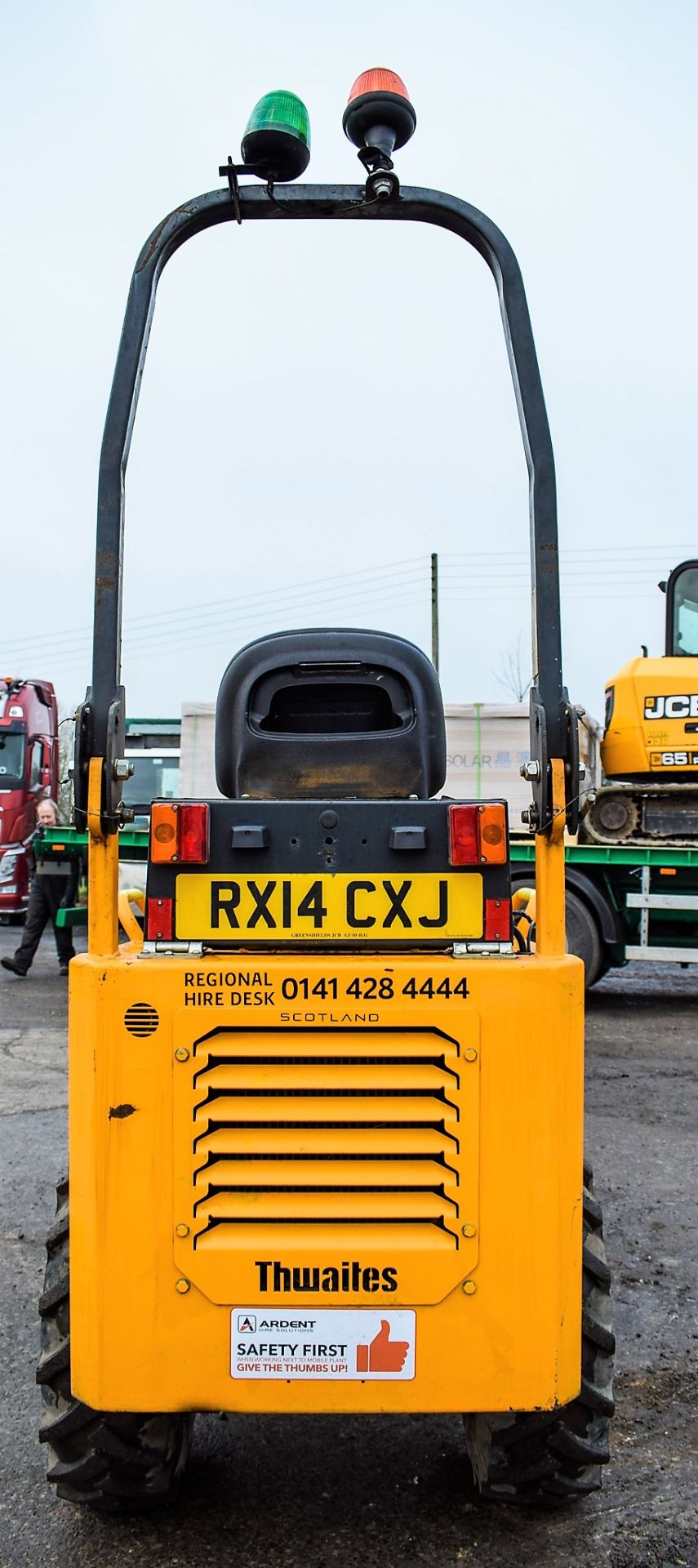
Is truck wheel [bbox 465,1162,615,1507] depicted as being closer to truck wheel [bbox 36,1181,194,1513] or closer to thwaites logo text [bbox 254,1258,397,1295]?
thwaites logo text [bbox 254,1258,397,1295]

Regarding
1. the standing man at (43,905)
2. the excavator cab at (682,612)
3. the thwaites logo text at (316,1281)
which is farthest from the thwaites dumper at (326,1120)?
the standing man at (43,905)

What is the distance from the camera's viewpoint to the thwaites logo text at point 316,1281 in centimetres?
258

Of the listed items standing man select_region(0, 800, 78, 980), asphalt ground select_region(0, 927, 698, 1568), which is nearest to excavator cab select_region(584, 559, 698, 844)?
standing man select_region(0, 800, 78, 980)

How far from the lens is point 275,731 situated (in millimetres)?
3145

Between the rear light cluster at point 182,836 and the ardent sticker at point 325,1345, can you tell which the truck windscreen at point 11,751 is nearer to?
the rear light cluster at point 182,836

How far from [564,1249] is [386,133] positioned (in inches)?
99.7

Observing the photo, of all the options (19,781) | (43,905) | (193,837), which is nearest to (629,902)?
(43,905)

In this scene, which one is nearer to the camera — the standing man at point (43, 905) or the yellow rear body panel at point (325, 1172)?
the yellow rear body panel at point (325, 1172)

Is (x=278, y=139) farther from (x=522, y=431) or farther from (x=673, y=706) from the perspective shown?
(x=673, y=706)

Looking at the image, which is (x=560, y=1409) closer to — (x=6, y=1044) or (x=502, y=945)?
(x=502, y=945)

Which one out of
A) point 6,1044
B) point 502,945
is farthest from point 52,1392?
point 6,1044

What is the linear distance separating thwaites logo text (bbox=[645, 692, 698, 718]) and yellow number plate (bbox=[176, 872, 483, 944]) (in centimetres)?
821

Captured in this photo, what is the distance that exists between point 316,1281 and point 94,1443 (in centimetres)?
64

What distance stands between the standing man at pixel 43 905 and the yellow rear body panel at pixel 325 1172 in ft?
31.9
